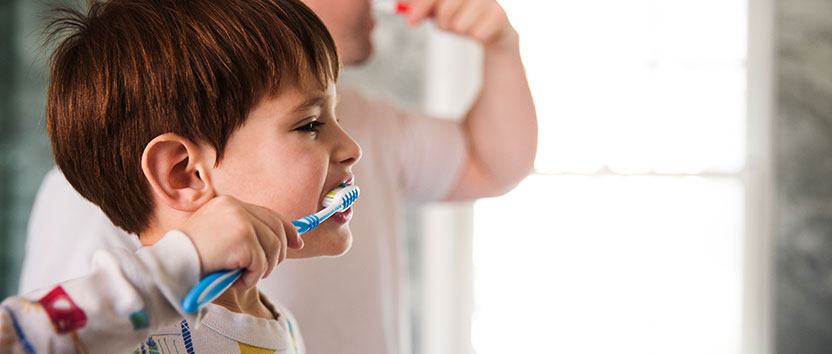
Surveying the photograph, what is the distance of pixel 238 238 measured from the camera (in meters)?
0.21

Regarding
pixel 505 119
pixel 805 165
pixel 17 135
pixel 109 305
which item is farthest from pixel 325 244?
pixel 805 165

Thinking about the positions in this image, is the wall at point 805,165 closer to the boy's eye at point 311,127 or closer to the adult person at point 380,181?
the adult person at point 380,181

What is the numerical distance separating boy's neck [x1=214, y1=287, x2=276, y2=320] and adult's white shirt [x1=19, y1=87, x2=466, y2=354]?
13 mm

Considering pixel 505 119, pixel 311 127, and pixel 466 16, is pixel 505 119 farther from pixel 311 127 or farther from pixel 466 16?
pixel 311 127

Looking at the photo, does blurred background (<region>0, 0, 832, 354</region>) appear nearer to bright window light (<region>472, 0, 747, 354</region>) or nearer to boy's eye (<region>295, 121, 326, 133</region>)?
bright window light (<region>472, 0, 747, 354</region>)

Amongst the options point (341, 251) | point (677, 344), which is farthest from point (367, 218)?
point (677, 344)

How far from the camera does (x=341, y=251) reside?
0.98 ft

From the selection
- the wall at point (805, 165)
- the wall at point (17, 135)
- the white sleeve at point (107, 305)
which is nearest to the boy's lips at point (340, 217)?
the white sleeve at point (107, 305)

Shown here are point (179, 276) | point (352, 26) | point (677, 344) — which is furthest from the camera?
point (677, 344)

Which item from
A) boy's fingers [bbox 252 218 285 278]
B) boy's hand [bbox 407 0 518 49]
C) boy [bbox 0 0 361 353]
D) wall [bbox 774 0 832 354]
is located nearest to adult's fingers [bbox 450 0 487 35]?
boy's hand [bbox 407 0 518 49]

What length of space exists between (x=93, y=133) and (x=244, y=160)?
6 centimetres

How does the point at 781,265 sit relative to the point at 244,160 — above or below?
below

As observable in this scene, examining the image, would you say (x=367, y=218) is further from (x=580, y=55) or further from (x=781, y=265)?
(x=781, y=265)

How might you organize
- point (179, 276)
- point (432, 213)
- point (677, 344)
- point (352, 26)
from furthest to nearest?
point (677, 344), point (432, 213), point (352, 26), point (179, 276)
